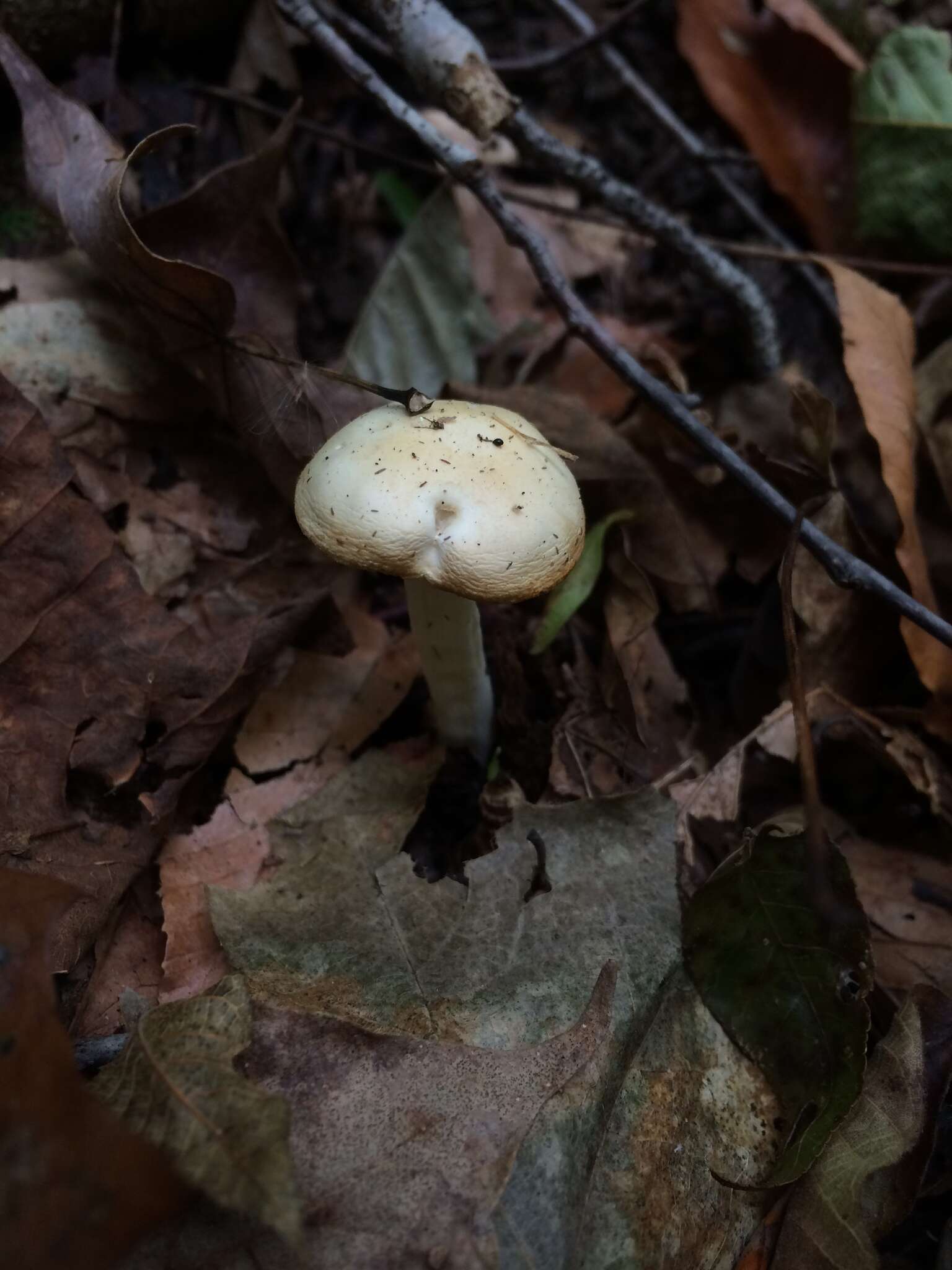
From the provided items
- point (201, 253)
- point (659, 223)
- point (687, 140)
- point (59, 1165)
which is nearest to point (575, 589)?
point (659, 223)

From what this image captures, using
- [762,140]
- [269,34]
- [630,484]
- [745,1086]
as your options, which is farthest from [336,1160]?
[762,140]

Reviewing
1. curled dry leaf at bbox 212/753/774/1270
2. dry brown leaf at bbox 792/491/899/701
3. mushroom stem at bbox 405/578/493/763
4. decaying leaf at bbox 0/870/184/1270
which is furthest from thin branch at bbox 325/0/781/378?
decaying leaf at bbox 0/870/184/1270

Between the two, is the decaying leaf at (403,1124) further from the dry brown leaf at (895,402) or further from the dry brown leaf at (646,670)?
the dry brown leaf at (895,402)

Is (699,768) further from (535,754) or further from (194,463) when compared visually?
(194,463)

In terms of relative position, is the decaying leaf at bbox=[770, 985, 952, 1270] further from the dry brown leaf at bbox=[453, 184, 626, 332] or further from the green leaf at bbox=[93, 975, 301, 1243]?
the dry brown leaf at bbox=[453, 184, 626, 332]

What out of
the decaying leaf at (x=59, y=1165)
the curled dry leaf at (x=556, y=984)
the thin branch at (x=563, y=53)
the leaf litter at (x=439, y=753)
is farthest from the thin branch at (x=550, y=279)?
the decaying leaf at (x=59, y=1165)

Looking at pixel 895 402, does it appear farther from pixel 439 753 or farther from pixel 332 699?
pixel 332 699

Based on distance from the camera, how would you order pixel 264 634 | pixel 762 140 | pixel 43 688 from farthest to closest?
pixel 762 140, pixel 264 634, pixel 43 688
